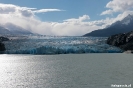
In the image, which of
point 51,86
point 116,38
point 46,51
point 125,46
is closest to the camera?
point 51,86

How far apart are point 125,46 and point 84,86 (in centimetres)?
6822

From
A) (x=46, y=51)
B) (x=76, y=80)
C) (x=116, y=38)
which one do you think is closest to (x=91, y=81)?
(x=76, y=80)

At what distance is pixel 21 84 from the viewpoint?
25.4 m

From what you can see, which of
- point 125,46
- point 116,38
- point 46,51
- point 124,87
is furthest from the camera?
point 116,38

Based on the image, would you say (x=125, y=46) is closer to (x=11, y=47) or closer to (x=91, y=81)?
(x=11, y=47)

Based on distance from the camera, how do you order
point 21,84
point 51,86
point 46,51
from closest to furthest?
point 51,86 → point 21,84 → point 46,51

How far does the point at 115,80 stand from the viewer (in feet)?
85.0

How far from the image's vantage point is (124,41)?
93.3 metres

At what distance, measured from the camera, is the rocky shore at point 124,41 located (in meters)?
86.7

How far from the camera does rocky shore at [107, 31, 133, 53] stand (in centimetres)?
8673

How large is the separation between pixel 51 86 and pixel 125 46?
68.9 meters

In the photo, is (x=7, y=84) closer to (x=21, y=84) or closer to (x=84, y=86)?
(x=21, y=84)

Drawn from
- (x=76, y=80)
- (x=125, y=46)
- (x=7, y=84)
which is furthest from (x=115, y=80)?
(x=125, y=46)

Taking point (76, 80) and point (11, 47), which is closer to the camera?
point (76, 80)
